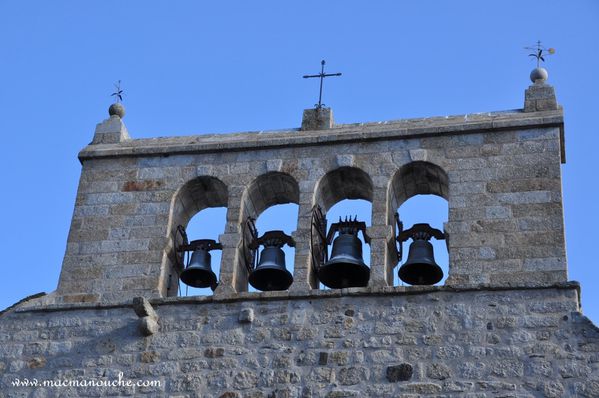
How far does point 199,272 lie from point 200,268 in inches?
2.7

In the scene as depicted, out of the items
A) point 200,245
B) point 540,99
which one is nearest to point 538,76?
point 540,99

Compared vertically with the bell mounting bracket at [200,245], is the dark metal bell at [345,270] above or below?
below

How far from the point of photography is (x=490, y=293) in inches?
663

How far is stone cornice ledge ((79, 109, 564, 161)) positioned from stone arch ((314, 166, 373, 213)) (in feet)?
1.35

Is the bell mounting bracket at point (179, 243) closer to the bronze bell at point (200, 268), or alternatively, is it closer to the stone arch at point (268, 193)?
the bronze bell at point (200, 268)

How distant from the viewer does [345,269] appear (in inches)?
697

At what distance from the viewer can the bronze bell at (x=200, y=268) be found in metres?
18.2

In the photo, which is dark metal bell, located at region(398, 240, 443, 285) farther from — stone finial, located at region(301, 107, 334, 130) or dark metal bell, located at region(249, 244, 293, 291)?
stone finial, located at region(301, 107, 334, 130)

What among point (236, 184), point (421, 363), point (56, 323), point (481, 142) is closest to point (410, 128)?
point (481, 142)

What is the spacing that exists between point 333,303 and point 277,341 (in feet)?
2.43

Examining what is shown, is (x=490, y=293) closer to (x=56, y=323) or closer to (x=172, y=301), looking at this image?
(x=172, y=301)

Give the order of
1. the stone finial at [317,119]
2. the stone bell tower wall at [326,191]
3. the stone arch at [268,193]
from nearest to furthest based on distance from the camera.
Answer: the stone bell tower wall at [326,191] → the stone arch at [268,193] → the stone finial at [317,119]

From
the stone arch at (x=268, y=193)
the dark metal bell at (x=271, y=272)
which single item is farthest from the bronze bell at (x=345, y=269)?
the stone arch at (x=268, y=193)

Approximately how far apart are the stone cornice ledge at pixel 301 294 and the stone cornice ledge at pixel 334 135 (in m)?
2.22
